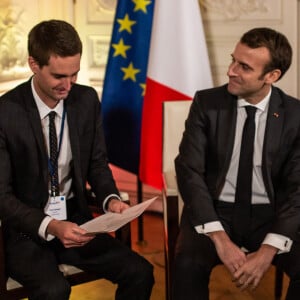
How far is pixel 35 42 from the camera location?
6.85 ft

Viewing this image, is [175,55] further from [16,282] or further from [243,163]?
[16,282]

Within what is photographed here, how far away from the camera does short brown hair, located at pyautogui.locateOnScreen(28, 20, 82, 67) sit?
2061 millimetres

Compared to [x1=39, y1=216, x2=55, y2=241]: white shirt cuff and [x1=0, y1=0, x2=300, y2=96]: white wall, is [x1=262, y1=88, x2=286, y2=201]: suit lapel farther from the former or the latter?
[x1=0, y1=0, x2=300, y2=96]: white wall

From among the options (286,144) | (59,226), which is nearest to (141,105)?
(286,144)

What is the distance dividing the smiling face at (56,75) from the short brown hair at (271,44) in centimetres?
67

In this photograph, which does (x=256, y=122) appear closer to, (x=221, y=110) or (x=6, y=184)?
(x=221, y=110)

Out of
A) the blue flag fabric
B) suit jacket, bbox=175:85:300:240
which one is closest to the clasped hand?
suit jacket, bbox=175:85:300:240

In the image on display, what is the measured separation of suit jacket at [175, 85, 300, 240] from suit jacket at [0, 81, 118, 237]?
0.33m

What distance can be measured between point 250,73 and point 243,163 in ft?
1.16

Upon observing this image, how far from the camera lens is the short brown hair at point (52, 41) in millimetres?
2061

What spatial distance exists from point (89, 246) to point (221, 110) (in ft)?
2.46

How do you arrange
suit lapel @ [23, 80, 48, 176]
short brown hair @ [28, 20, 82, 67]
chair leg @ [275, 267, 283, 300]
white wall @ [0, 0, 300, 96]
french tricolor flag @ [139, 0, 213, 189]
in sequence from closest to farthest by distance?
short brown hair @ [28, 20, 82, 67]
suit lapel @ [23, 80, 48, 176]
chair leg @ [275, 267, 283, 300]
french tricolor flag @ [139, 0, 213, 189]
white wall @ [0, 0, 300, 96]

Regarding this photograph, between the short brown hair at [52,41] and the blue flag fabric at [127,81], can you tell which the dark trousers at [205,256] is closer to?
the short brown hair at [52,41]

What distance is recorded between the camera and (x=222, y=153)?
7.60 ft
